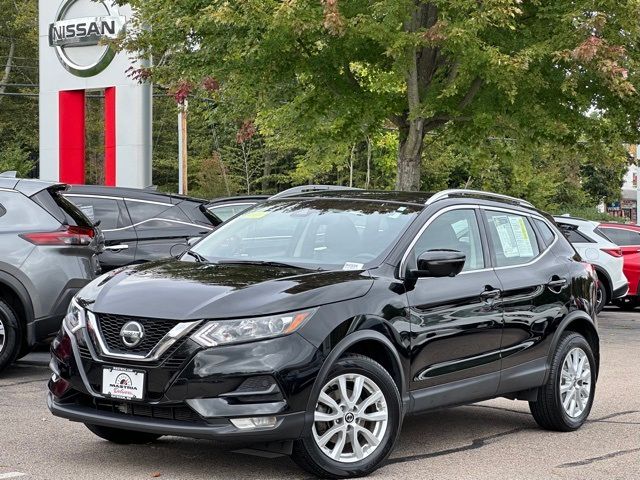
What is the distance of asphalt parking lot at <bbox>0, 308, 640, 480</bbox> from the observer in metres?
6.31

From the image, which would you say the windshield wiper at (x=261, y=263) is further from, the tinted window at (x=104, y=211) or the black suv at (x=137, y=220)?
the tinted window at (x=104, y=211)

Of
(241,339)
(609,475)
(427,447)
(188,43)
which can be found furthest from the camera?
(188,43)

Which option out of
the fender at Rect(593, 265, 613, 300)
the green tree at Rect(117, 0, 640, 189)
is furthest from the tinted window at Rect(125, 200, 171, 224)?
the fender at Rect(593, 265, 613, 300)

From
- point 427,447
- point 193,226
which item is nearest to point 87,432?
point 427,447

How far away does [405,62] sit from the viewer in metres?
16.5

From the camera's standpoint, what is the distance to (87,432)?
7.36 metres

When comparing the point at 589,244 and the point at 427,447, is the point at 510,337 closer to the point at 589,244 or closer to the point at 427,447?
the point at 427,447

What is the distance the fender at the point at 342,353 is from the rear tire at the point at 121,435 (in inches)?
57.0

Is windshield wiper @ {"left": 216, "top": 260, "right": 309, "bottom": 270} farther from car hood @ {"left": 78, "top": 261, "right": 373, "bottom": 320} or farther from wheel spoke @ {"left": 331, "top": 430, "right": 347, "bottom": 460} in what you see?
wheel spoke @ {"left": 331, "top": 430, "right": 347, "bottom": 460}

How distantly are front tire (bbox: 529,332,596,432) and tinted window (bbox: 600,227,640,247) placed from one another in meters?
11.3

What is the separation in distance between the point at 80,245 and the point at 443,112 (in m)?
9.36

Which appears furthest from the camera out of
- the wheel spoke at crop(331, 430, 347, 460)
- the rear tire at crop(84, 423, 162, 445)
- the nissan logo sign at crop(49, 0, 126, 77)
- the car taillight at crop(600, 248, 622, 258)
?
the nissan logo sign at crop(49, 0, 126, 77)

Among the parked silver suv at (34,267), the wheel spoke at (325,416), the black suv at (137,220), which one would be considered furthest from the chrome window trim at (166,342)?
the black suv at (137,220)

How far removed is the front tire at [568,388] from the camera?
7.80 m
